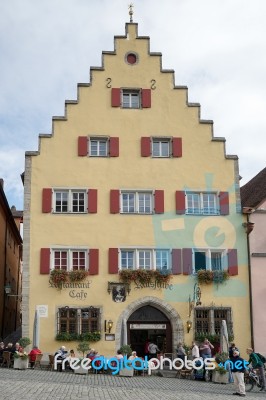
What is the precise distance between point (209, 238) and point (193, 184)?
2635mm

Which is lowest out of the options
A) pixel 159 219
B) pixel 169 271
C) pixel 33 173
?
pixel 169 271

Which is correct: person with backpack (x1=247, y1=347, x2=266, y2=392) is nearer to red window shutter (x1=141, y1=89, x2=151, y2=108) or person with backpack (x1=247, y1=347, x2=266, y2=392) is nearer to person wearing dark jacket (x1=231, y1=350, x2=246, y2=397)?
person wearing dark jacket (x1=231, y1=350, x2=246, y2=397)

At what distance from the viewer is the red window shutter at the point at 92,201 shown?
29234mm

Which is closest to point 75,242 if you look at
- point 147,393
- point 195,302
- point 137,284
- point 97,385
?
point 137,284

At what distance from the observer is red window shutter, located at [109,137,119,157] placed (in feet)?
98.7

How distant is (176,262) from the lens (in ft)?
95.3

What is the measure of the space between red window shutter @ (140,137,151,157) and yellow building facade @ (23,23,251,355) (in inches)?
1.9

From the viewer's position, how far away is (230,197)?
30.2 meters

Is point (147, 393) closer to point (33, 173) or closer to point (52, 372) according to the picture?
point (52, 372)

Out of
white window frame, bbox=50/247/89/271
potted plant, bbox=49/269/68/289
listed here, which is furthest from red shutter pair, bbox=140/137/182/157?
potted plant, bbox=49/269/68/289

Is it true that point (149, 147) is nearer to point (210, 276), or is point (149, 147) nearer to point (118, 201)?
point (118, 201)

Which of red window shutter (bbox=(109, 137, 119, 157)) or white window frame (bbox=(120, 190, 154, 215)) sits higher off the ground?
red window shutter (bbox=(109, 137, 119, 157))

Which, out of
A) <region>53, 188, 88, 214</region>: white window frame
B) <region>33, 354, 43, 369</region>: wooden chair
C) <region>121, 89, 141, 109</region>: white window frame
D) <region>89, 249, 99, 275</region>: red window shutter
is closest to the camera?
<region>33, 354, 43, 369</region>: wooden chair

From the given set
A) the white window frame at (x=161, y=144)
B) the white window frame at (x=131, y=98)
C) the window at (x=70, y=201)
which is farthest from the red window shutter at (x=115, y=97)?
the window at (x=70, y=201)
